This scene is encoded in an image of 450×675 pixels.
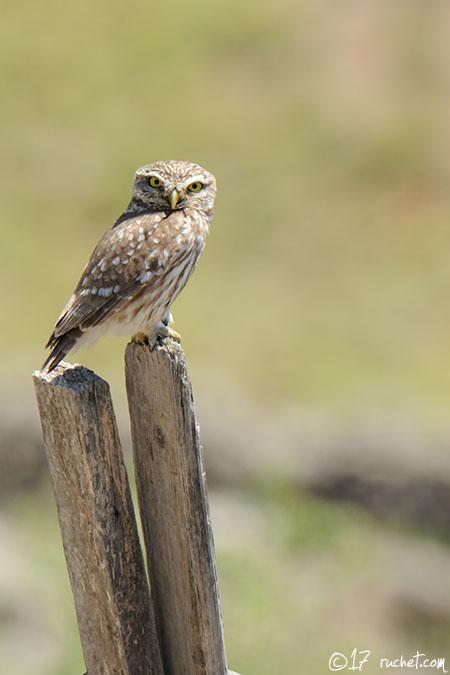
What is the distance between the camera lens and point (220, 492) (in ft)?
24.5

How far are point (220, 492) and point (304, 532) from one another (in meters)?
0.77

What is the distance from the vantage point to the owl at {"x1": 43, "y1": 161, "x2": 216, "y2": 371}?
3.58 metres

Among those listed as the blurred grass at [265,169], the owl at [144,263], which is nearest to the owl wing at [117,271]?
the owl at [144,263]

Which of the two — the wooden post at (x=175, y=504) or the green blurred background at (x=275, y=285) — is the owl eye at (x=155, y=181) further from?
the green blurred background at (x=275, y=285)

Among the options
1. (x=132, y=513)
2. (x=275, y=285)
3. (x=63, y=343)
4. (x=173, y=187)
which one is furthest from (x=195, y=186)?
(x=275, y=285)

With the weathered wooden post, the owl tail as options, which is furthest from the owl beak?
the weathered wooden post

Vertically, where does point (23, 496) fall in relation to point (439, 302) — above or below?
below

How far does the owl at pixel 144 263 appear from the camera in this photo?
3.58 metres

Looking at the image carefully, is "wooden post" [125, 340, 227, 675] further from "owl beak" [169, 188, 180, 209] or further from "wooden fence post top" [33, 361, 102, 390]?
"owl beak" [169, 188, 180, 209]

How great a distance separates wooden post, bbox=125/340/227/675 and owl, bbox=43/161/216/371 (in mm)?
619

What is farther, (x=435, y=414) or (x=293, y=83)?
(x=293, y=83)

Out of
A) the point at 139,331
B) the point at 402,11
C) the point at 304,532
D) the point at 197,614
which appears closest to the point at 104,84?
the point at 402,11

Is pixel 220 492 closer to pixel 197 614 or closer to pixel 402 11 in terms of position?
pixel 197 614

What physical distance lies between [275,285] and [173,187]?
27.1 feet
